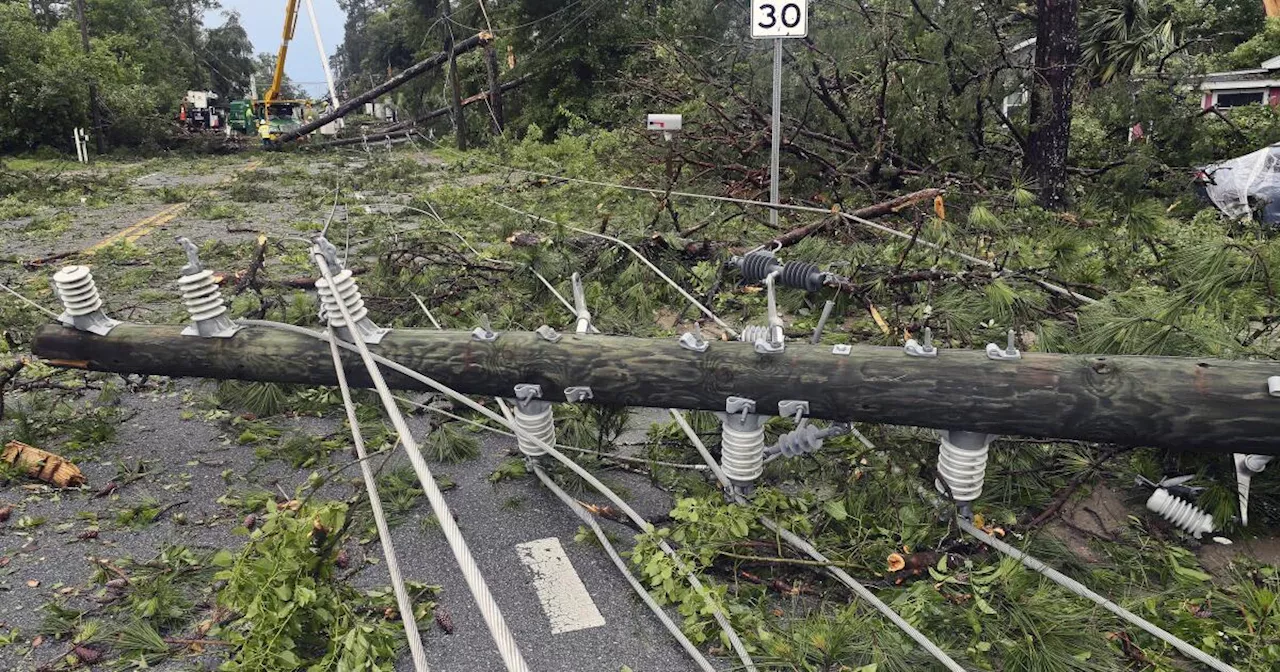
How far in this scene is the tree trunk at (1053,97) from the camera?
23.6ft

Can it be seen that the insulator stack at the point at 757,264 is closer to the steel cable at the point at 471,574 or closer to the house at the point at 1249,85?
the steel cable at the point at 471,574

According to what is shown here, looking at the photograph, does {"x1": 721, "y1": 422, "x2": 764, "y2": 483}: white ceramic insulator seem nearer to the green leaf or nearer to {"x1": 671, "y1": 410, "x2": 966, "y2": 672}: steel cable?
{"x1": 671, "y1": 410, "x2": 966, "y2": 672}: steel cable

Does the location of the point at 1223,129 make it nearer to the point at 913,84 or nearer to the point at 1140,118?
the point at 1140,118

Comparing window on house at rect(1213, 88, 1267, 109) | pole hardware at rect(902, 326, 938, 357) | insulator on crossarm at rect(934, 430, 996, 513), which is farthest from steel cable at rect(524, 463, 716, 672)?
window on house at rect(1213, 88, 1267, 109)

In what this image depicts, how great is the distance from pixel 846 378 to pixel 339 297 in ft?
5.88

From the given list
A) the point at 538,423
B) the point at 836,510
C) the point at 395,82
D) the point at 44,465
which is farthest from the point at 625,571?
the point at 395,82

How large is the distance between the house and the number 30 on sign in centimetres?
1416

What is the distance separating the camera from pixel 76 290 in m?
3.34

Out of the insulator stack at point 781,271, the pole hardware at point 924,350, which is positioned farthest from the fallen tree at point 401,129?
the pole hardware at point 924,350

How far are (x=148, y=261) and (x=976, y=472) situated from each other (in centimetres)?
800

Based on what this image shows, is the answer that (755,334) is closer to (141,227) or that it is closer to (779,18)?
(779,18)

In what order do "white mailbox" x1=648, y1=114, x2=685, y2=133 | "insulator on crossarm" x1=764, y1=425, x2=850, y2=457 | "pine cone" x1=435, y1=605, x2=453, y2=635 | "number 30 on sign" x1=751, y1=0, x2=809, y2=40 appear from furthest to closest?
"white mailbox" x1=648, y1=114, x2=685, y2=133
"number 30 on sign" x1=751, y1=0, x2=809, y2=40
"insulator on crossarm" x1=764, y1=425, x2=850, y2=457
"pine cone" x1=435, y1=605, x2=453, y2=635

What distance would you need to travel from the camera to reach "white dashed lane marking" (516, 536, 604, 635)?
8.37 ft

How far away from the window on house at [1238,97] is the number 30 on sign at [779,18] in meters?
15.1
